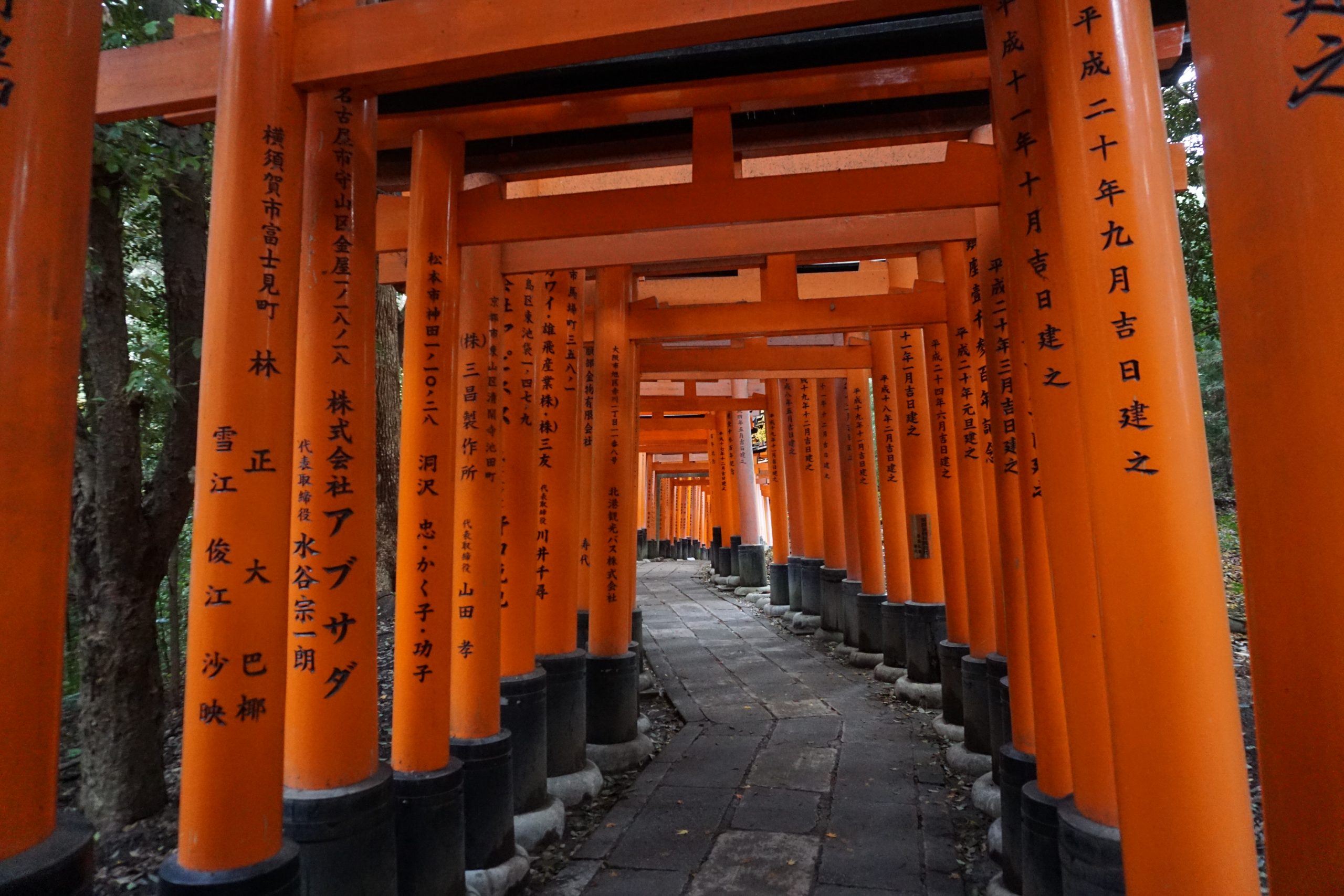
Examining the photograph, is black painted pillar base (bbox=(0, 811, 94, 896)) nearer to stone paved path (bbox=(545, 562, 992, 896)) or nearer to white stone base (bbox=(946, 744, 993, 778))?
stone paved path (bbox=(545, 562, 992, 896))

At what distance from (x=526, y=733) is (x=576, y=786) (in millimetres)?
732

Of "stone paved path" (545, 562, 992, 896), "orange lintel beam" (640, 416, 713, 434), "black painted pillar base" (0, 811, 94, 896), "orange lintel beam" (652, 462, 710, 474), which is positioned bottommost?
"stone paved path" (545, 562, 992, 896)

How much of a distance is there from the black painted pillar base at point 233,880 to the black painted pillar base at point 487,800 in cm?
122

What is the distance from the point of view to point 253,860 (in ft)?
7.57

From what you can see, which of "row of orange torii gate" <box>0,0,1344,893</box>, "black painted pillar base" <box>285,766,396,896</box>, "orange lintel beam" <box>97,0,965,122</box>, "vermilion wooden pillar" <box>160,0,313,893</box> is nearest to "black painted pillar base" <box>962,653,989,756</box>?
"row of orange torii gate" <box>0,0,1344,893</box>

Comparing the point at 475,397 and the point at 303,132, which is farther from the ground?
the point at 303,132

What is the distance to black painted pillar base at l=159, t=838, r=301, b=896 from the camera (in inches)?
87.0

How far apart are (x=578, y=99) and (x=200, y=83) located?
5.21ft

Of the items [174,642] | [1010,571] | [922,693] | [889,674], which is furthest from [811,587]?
[1010,571]

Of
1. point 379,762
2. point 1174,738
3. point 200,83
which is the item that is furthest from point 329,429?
point 1174,738

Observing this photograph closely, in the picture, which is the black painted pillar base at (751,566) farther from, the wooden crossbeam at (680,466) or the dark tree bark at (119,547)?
the dark tree bark at (119,547)

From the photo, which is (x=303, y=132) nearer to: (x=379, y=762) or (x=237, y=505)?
(x=237, y=505)

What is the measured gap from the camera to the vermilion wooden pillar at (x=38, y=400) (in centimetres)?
169

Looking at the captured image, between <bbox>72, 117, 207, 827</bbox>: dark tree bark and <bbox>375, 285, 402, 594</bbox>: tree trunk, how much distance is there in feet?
12.5
